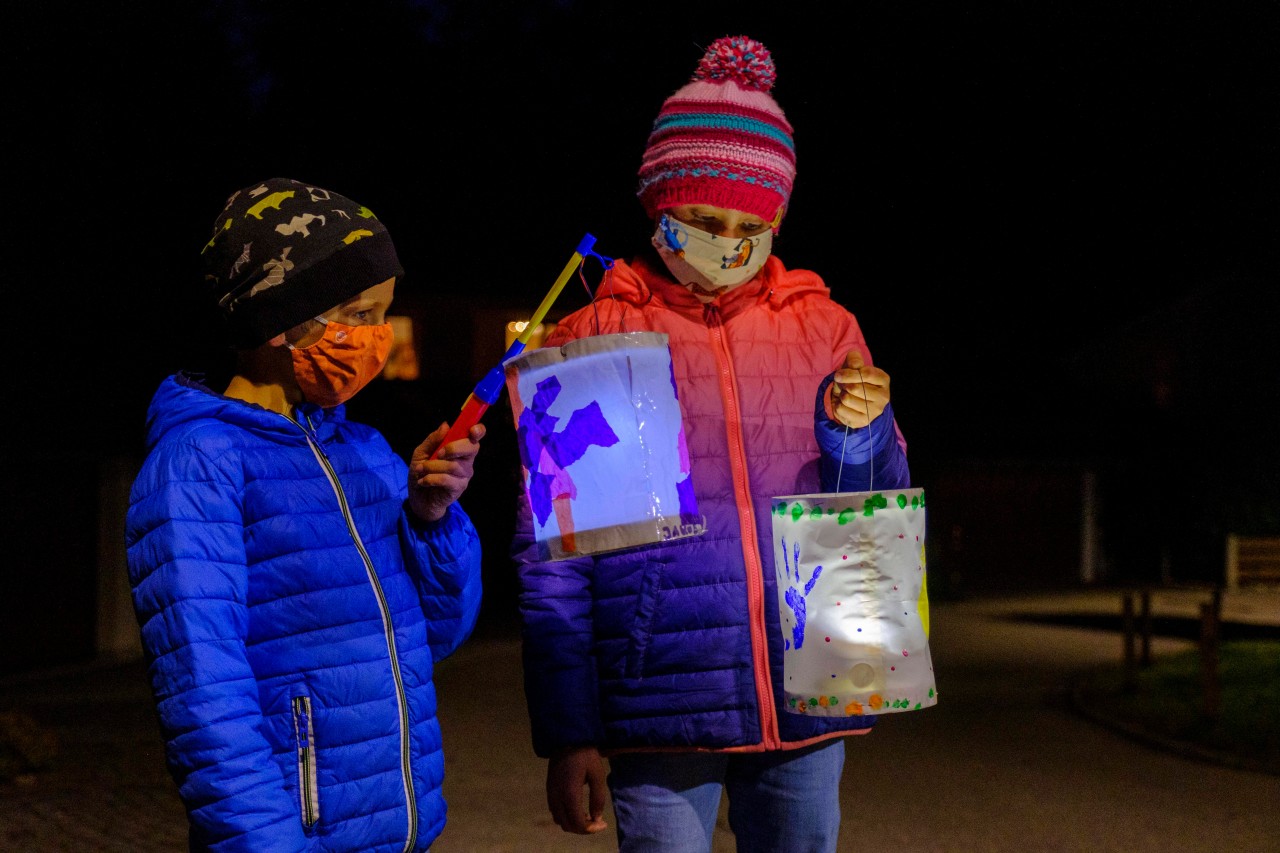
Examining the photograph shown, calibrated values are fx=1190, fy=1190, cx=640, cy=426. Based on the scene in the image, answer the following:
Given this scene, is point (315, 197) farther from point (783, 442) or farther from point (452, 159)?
point (452, 159)

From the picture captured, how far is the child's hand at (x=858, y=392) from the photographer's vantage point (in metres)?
2.22

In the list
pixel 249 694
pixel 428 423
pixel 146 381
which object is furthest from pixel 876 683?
pixel 428 423

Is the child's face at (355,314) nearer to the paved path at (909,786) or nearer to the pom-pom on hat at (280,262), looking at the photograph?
the pom-pom on hat at (280,262)

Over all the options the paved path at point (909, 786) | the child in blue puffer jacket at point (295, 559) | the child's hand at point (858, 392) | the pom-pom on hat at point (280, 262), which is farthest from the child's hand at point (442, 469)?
the paved path at point (909, 786)

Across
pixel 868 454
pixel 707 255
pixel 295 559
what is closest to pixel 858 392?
pixel 868 454

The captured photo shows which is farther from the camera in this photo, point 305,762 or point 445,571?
point 445,571

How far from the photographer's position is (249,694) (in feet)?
6.80

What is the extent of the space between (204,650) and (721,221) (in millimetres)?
1363

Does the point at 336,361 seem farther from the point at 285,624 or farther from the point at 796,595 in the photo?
the point at 796,595

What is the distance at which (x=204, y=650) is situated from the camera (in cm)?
203

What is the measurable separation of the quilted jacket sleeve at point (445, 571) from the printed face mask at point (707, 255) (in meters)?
0.71

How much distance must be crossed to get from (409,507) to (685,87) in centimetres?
112

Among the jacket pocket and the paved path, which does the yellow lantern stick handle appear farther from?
the paved path

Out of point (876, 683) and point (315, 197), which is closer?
point (876, 683)
